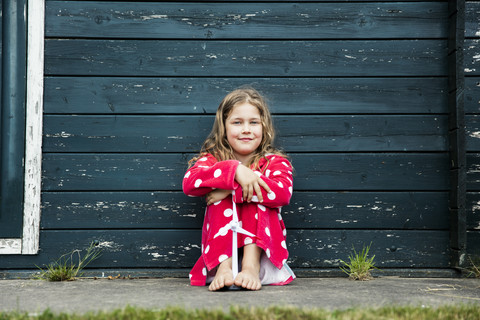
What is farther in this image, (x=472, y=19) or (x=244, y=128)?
(x=472, y=19)

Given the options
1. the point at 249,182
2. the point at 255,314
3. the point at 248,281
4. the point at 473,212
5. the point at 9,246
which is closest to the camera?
the point at 255,314

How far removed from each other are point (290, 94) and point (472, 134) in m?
1.13

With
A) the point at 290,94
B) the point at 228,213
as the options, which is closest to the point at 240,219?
the point at 228,213

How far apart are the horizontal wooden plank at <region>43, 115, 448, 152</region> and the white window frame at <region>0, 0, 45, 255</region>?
0.18m

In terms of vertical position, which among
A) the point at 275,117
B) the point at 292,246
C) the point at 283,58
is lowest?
the point at 292,246

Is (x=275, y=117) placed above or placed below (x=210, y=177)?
above

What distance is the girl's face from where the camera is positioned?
2.72 m

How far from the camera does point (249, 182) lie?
2428mm

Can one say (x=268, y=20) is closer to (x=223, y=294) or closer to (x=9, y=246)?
(x=223, y=294)

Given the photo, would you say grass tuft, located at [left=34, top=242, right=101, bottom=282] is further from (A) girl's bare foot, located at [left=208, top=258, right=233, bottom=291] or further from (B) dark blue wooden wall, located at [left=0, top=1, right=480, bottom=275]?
(A) girl's bare foot, located at [left=208, top=258, right=233, bottom=291]

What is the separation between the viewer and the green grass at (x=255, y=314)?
5.36 feet

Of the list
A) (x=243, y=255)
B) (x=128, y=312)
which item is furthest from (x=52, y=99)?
(x=128, y=312)

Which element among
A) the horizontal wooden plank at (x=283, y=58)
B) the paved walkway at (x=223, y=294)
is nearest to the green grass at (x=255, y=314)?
the paved walkway at (x=223, y=294)

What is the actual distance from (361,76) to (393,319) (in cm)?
171
